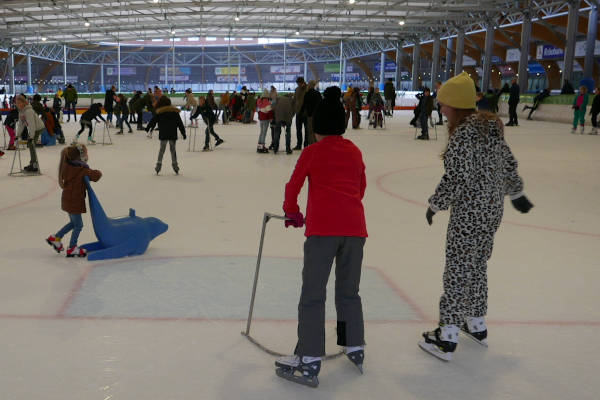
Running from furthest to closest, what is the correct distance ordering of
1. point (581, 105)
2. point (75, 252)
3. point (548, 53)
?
point (548, 53), point (581, 105), point (75, 252)

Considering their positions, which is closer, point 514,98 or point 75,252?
point 75,252

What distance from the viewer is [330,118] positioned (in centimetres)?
257

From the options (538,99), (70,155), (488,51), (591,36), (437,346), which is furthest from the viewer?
(488,51)

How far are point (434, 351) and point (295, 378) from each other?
75 cm

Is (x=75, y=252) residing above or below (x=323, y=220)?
below

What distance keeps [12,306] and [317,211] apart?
2144 millimetres

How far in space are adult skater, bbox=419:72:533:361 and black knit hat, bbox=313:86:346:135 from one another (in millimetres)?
529

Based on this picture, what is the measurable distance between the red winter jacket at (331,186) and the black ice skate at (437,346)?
2.40 feet

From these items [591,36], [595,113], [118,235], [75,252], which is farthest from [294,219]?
[591,36]

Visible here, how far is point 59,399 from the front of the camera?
239 cm

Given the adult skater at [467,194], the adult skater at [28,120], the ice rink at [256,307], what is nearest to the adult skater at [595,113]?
the ice rink at [256,307]

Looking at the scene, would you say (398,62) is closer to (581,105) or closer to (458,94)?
(581,105)

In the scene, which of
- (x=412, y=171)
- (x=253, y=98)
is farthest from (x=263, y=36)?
(x=412, y=171)

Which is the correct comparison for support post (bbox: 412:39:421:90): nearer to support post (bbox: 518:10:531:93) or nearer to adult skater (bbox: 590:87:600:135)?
support post (bbox: 518:10:531:93)
